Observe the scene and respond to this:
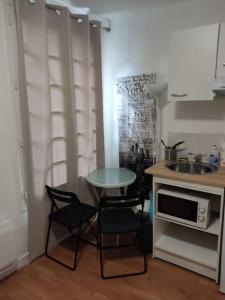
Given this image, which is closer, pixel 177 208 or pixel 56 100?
pixel 177 208

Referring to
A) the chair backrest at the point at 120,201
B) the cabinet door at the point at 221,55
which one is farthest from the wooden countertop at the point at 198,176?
the cabinet door at the point at 221,55

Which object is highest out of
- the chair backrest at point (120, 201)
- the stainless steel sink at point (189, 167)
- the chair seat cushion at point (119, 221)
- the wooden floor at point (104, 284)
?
the stainless steel sink at point (189, 167)

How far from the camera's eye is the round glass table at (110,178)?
217 cm

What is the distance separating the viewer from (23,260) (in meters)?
2.08

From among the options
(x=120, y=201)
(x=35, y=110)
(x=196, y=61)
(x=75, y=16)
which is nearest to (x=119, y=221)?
(x=120, y=201)

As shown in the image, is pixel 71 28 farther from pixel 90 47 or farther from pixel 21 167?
pixel 21 167

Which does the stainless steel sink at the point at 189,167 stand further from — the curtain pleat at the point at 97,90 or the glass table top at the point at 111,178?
the curtain pleat at the point at 97,90

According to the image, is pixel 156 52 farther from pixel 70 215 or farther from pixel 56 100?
pixel 70 215

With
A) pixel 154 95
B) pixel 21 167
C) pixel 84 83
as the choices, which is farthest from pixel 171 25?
pixel 21 167

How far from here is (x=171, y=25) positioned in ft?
7.59

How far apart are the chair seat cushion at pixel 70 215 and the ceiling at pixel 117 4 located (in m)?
2.05

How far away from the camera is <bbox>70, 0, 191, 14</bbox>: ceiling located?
221cm

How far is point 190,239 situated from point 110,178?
0.99m

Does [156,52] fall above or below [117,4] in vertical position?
below
